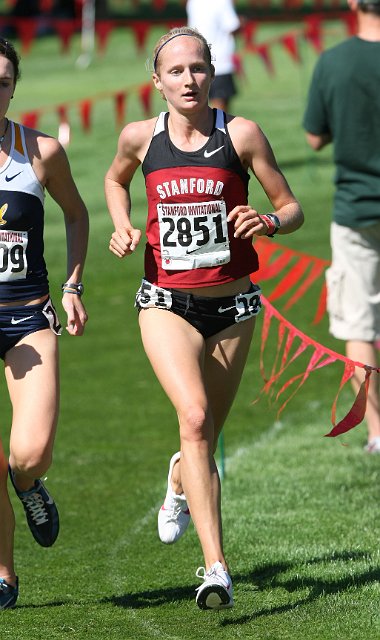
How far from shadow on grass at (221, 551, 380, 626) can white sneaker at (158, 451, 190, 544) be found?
0.33m

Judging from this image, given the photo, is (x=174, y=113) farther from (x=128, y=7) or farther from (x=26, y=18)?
(x=128, y=7)

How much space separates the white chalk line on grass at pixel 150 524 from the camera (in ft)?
16.5

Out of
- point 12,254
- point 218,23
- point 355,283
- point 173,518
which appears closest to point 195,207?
point 12,254

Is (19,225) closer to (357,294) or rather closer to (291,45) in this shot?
(357,294)

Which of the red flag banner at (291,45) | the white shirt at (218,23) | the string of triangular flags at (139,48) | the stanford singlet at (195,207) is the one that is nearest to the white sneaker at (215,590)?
the stanford singlet at (195,207)

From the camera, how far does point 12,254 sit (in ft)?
16.7

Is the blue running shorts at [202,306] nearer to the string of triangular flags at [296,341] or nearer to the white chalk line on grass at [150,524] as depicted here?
the string of triangular flags at [296,341]

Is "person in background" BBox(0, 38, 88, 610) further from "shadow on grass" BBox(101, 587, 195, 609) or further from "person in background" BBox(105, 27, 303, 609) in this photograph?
"shadow on grass" BBox(101, 587, 195, 609)

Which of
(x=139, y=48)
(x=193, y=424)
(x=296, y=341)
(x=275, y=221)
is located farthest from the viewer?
(x=139, y=48)

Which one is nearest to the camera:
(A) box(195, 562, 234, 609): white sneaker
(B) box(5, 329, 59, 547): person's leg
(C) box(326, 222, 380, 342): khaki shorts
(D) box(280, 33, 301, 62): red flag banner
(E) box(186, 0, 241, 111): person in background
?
(A) box(195, 562, 234, 609): white sneaker

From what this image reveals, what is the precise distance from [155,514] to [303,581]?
1609 millimetres

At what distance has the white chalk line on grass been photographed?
5.04 m

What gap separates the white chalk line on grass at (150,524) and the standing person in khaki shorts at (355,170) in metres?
0.90

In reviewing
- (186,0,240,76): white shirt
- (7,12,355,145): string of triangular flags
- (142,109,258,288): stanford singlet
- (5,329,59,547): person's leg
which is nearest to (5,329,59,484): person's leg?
(5,329,59,547): person's leg
